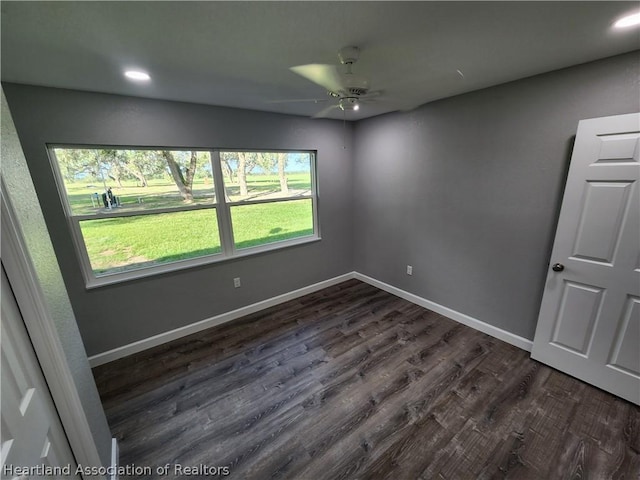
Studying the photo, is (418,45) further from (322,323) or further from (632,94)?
(322,323)

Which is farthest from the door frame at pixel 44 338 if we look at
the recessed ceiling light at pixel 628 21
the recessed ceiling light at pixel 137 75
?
the recessed ceiling light at pixel 628 21

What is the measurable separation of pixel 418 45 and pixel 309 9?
71cm

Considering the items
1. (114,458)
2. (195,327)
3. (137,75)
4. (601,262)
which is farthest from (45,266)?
(601,262)

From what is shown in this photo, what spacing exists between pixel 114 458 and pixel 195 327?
1348 mm

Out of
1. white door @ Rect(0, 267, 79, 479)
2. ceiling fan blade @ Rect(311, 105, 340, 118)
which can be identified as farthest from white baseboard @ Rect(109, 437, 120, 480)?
ceiling fan blade @ Rect(311, 105, 340, 118)

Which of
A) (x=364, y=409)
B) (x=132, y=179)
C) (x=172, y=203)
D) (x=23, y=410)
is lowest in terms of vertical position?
(x=364, y=409)

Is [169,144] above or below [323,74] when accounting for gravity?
below

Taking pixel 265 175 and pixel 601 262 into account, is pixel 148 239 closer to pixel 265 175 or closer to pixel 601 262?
pixel 265 175

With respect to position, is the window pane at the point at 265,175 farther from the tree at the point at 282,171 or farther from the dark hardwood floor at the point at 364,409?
the dark hardwood floor at the point at 364,409

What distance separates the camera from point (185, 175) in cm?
266

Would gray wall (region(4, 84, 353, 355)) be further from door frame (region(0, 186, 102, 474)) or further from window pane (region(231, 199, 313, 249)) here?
door frame (region(0, 186, 102, 474))

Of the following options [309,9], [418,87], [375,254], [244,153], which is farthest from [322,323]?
[309,9]

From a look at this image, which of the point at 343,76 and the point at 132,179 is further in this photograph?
the point at 132,179

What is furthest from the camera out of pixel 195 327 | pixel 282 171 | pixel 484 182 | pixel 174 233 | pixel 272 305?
pixel 272 305
